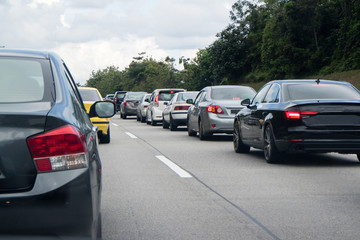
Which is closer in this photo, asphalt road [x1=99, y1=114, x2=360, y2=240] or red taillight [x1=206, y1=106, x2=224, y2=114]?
asphalt road [x1=99, y1=114, x2=360, y2=240]

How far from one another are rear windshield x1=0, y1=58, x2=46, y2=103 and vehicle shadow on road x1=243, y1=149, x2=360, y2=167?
6.94 meters

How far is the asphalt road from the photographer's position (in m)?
5.34

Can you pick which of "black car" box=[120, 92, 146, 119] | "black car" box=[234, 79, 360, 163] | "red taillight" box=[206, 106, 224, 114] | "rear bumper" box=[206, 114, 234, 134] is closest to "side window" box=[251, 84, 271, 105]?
"black car" box=[234, 79, 360, 163]

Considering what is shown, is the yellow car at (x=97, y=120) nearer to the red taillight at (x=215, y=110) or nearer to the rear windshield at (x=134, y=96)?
the red taillight at (x=215, y=110)

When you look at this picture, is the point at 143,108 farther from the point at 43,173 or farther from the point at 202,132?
the point at 43,173

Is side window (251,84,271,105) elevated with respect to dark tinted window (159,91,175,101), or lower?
elevated

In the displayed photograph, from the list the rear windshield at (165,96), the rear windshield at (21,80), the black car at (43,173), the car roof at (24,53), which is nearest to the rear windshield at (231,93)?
the rear windshield at (165,96)

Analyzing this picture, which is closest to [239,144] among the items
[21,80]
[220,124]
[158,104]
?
[220,124]

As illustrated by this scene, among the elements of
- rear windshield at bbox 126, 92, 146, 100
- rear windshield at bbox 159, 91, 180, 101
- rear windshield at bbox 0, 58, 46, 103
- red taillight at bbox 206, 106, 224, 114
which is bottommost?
rear windshield at bbox 126, 92, 146, 100

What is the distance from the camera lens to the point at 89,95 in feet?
50.5

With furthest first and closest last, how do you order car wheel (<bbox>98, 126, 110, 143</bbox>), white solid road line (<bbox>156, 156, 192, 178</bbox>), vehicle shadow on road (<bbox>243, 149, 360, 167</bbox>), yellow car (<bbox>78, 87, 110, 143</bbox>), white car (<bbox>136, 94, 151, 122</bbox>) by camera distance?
white car (<bbox>136, 94, 151, 122</bbox>)
car wheel (<bbox>98, 126, 110, 143</bbox>)
yellow car (<bbox>78, 87, 110, 143</bbox>)
vehicle shadow on road (<bbox>243, 149, 360, 167</bbox>)
white solid road line (<bbox>156, 156, 192, 178</bbox>)

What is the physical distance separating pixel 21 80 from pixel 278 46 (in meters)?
66.9

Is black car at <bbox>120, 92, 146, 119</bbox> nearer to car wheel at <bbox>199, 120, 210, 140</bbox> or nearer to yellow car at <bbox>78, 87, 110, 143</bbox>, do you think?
car wheel at <bbox>199, 120, 210, 140</bbox>

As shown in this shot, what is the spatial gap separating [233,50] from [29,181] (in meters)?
82.2
